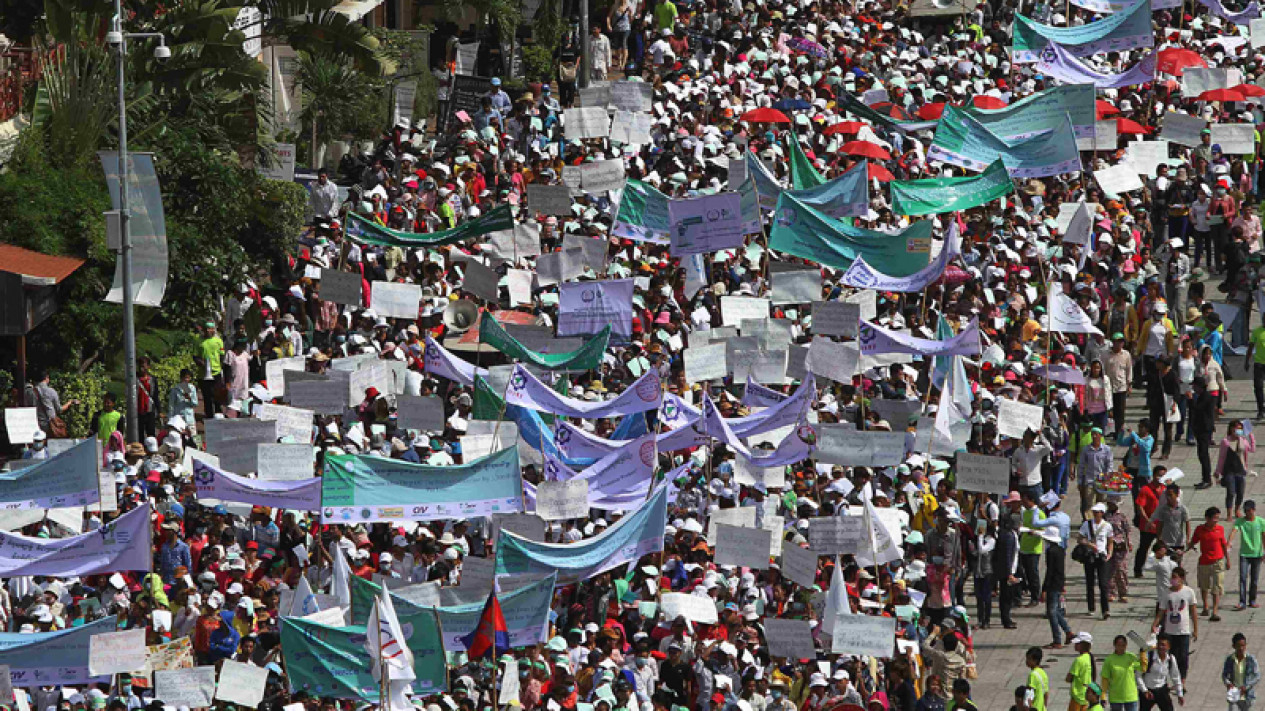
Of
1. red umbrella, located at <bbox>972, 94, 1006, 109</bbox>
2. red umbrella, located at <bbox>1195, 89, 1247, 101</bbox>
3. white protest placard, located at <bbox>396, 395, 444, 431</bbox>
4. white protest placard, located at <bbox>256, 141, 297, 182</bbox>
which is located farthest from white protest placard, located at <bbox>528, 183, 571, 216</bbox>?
red umbrella, located at <bbox>1195, 89, 1247, 101</bbox>

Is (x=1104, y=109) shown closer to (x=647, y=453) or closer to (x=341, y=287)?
(x=341, y=287)

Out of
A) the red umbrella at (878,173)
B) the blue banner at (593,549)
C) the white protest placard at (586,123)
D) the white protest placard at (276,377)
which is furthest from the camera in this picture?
the red umbrella at (878,173)

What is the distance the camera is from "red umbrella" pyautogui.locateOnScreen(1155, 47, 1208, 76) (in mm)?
40875

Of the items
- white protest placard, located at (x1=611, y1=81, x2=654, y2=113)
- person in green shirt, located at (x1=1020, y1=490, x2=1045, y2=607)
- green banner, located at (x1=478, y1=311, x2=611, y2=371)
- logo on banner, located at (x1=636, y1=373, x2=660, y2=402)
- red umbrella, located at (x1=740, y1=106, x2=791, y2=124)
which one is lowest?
person in green shirt, located at (x1=1020, y1=490, x2=1045, y2=607)

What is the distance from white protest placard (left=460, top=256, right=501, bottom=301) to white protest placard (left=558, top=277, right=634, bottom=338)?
1.08m

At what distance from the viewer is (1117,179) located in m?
35.3

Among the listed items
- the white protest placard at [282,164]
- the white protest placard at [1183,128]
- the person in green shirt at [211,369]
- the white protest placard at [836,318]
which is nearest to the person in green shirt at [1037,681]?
the white protest placard at [836,318]

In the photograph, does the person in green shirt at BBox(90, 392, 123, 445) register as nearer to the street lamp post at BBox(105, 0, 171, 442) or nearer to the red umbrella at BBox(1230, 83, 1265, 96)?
the street lamp post at BBox(105, 0, 171, 442)

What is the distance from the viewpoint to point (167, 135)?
1421 inches

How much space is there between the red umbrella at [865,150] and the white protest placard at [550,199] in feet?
17.4

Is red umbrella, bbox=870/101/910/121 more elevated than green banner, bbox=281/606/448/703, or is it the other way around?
green banner, bbox=281/606/448/703

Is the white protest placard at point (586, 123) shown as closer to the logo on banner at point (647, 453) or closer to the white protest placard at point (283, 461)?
the logo on banner at point (647, 453)

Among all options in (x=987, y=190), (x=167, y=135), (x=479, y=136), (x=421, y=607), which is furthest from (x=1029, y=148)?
(x=421, y=607)

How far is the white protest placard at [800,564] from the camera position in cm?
2469
